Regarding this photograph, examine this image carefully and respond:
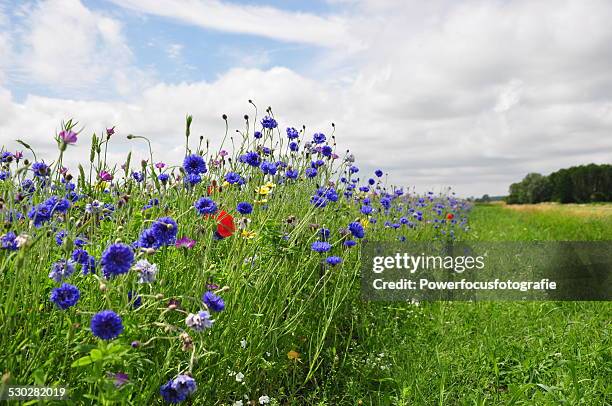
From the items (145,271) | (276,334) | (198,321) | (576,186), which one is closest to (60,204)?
(145,271)

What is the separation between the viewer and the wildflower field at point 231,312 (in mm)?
1646

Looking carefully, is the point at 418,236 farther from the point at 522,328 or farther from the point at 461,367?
the point at 461,367

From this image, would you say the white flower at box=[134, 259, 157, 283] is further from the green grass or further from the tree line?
the tree line

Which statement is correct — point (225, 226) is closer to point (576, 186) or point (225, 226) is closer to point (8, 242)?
point (8, 242)

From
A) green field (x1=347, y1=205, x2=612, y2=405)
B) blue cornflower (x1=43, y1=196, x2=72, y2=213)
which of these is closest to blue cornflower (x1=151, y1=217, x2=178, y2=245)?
blue cornflower (x1=43, y1=196, x2=72, y2=213)

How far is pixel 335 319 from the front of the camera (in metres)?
3.32

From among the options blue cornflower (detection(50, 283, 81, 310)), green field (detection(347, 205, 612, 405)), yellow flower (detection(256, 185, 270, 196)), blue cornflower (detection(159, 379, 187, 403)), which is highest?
yellow flower (detection(256, 185, 270, 196))

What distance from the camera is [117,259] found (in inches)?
57.8

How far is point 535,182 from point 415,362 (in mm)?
46148

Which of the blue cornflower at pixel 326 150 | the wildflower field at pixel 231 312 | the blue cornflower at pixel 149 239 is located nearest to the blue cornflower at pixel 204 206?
the wildflower field at pixel 231 312
